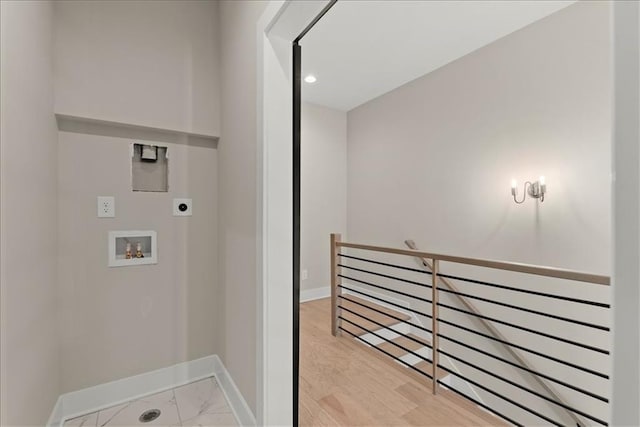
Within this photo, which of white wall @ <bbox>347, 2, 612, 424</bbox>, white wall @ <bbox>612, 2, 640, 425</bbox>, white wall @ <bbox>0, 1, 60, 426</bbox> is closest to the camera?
white wall @ <bbox>612, 2, 640, 425</bbox>

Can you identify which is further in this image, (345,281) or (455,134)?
(345,281)

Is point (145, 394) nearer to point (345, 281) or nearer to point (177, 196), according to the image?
point (177, 196)

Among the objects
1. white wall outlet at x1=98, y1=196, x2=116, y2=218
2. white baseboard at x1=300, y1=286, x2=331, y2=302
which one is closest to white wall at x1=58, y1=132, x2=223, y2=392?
white wall outlet at x1=98, y1=196, x2=116, y2=218

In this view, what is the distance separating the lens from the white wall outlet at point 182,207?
2.02 metres

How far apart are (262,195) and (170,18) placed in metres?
1.53

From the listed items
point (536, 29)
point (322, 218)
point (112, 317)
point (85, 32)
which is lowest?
point (112, 317)

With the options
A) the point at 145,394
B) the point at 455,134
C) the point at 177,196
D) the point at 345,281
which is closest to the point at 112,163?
the point at 177,196

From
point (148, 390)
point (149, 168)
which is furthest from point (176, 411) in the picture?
point (149, 168)

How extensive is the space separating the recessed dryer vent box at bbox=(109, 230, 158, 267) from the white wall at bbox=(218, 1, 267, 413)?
0.43 meters

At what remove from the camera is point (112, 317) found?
183 centimetres

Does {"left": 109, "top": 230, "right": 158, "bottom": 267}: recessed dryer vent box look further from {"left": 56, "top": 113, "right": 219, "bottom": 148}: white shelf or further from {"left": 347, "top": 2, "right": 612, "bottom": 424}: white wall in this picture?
{"left": 347, "top": 2, "right": 612, "bottom": 424}: white wall

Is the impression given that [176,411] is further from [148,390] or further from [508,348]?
[508,348]

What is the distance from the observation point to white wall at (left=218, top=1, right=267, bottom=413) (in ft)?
5.02

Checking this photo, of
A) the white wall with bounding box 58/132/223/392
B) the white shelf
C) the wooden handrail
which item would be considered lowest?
the wooden handrail
